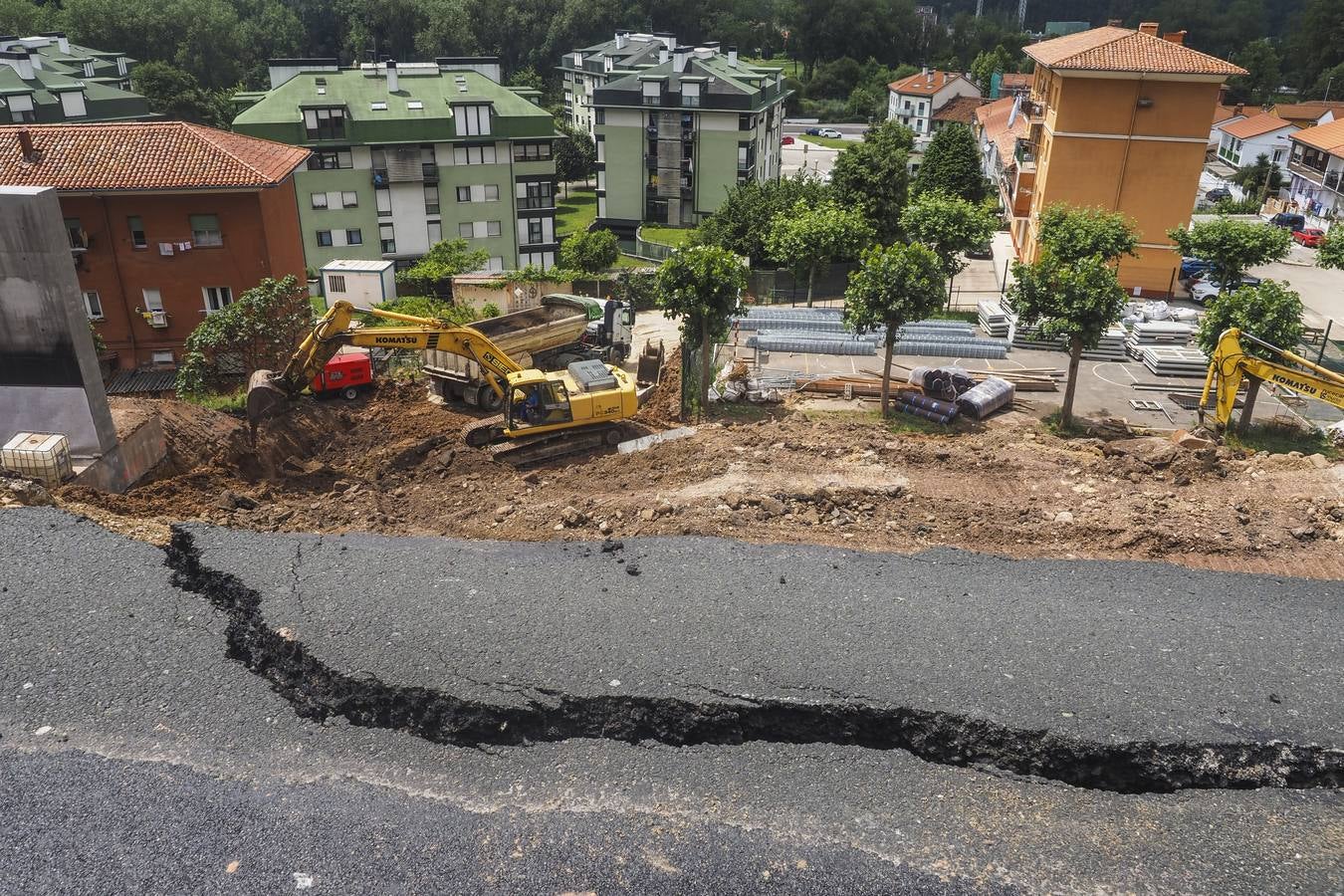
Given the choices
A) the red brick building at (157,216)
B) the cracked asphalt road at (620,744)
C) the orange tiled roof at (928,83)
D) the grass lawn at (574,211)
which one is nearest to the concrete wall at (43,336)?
the cracked asphalt road at (620,744)

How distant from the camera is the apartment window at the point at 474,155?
161 feet

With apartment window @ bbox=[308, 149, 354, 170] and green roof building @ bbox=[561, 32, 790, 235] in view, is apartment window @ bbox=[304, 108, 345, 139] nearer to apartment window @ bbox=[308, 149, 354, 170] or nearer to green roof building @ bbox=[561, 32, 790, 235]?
apartment window @ bbox=[308, 149, 354, 170]

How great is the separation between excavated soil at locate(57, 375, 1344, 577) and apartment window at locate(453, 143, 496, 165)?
1082 inches

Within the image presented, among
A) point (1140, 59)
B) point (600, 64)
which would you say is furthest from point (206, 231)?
point (600, 64)

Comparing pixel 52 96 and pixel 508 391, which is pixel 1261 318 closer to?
pixel 508 391

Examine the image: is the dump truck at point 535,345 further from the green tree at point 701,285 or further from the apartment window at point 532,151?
the apartment window at point 532,151

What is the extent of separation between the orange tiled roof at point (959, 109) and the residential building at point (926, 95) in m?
0.42

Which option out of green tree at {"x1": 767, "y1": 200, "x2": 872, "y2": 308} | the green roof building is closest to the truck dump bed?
green tree at {"x1": 767, "y1": 200, "x2": 872, "y2": 308}

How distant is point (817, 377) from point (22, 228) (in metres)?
20.1

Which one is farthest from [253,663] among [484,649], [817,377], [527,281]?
[527,281]

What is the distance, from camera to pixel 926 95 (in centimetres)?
10175

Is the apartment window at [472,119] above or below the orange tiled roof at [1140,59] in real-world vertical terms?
below

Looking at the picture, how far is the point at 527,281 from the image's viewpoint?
38.2 metres

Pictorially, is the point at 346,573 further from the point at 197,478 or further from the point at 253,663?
the point at 197,478
